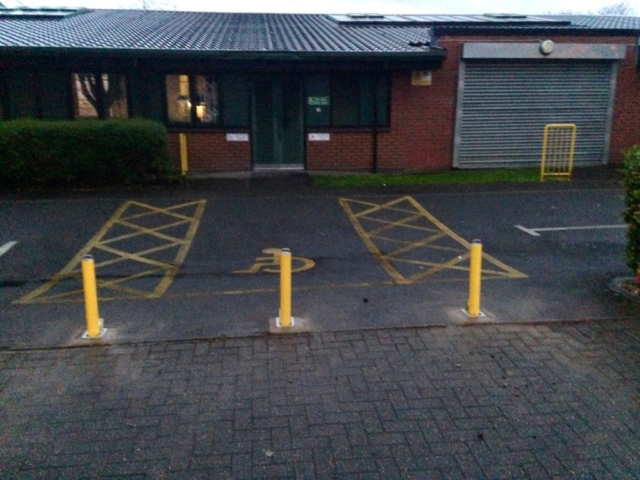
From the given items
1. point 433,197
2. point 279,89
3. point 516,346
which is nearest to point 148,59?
point 279,89

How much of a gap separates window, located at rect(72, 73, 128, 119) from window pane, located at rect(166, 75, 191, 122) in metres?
1.10

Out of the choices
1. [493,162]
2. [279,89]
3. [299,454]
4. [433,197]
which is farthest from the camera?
[493,162]

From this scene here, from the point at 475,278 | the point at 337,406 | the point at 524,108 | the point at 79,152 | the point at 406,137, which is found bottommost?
the point at 337,406

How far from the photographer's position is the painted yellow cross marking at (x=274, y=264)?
835 cm

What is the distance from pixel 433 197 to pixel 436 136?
388 centimetres

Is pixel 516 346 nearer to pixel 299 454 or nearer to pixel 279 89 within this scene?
pixel 299 454

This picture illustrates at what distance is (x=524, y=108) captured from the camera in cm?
1653

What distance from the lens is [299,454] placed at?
421 centimetres

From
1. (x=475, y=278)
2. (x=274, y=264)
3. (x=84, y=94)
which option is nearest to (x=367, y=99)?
(x=84, y=94)

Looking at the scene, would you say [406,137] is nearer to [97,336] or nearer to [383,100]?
[383,100]

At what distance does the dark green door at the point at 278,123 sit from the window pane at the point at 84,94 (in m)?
3.99

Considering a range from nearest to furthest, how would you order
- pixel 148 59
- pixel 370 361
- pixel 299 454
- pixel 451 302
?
pixel 299 454 < pixel 370 361 < pixel 451 302 < pixel 148 59

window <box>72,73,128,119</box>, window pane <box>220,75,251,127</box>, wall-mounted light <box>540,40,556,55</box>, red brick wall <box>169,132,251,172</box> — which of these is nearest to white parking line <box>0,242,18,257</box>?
red brick wall <box>169,132,251,172</box>

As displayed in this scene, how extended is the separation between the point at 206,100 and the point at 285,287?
1055cm
